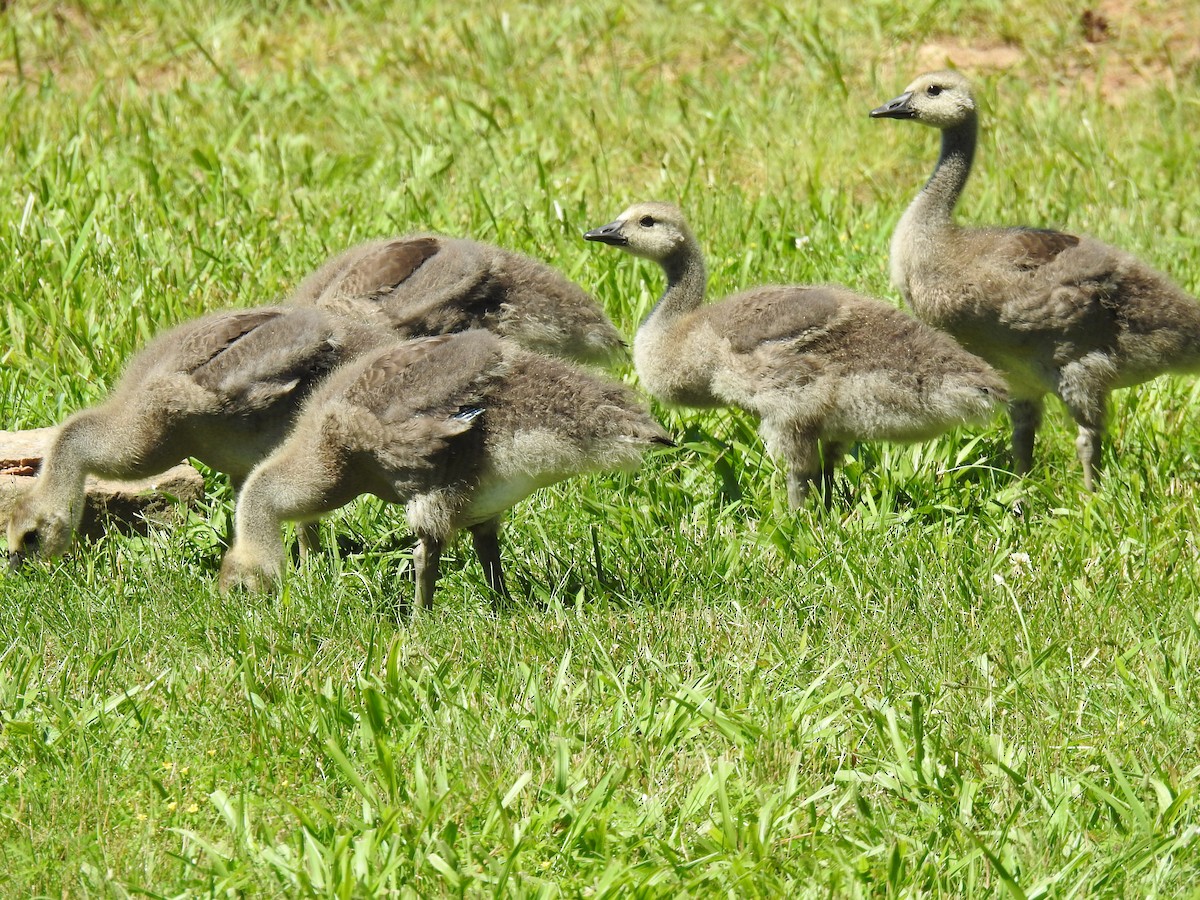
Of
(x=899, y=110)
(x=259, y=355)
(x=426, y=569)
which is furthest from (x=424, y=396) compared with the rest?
(x=899, y=110)

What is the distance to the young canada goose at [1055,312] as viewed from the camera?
6340 millimetres

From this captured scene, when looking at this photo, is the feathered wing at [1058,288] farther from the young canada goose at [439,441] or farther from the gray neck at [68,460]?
the gray neck at [68,460]

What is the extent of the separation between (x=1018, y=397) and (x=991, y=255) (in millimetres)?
729

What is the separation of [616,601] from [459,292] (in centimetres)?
169

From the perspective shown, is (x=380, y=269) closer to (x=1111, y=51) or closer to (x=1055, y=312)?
(x=1055, y=312)

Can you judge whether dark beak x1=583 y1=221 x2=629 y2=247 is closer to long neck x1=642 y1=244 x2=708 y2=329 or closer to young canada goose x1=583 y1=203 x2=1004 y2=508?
long neck x1=642 y1=244 x2=708 y2=329

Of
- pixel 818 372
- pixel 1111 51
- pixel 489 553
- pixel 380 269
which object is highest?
pixel 1111 51

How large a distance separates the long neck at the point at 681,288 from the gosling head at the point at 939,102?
1.18 metres

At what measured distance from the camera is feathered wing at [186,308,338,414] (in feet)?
18.9

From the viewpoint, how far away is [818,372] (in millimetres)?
6133

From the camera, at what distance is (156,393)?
5805 millimetres

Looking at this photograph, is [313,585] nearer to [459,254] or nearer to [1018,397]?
[459,254]

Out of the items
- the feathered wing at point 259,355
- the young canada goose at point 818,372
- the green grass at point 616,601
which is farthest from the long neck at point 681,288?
the feathered wing at point 259,355

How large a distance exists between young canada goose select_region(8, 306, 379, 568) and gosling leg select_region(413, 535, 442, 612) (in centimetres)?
88
